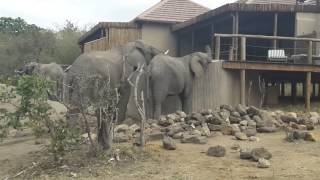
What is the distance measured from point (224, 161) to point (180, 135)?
216cm

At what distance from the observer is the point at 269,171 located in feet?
29.6

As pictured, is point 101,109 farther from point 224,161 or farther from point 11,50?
point 11,50

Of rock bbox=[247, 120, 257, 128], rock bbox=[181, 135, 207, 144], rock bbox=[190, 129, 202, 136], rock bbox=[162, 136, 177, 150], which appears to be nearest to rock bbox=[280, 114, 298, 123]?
rock bbox=[247, 120, 257, 128]

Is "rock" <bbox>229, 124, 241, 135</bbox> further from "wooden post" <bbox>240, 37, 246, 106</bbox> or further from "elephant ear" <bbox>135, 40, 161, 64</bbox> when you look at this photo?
→ "wooden post" <bbox>240, 37, 246, 106</bbox>

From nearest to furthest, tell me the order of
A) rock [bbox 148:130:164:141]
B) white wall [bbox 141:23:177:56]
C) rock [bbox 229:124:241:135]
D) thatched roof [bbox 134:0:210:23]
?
1. rock [bbox 148:130:164:141]
2. rock [bbox 229:124:241:135]
3. white wall [bbox 141:23:177:56]
4. thatched roof [bbox 134:0:210:23]

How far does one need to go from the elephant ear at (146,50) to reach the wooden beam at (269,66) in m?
2.25

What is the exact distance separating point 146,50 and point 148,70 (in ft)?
1.75

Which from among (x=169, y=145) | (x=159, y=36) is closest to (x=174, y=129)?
(x=169, y=145)

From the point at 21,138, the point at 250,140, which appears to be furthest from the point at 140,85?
the point at 250,140

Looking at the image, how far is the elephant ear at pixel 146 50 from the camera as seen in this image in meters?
15.8

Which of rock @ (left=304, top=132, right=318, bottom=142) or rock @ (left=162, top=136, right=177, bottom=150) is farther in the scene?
rock @ (left=304, top=132, right=318, bottom=142)

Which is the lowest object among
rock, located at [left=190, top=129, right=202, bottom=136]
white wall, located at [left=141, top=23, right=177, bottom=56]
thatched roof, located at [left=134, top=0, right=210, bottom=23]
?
rock, located at [left=190, top=129, right=202, bottom=136]

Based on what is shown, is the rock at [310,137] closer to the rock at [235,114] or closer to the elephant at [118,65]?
the rock at [235,114]

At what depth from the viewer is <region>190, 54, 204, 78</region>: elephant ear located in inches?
661
